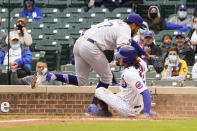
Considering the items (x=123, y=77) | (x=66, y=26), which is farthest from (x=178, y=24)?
(x=123, y=77)

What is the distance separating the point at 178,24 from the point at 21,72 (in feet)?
13.4

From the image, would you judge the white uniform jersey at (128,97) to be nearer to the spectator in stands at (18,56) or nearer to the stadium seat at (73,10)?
the spectator in stands at (18,56)

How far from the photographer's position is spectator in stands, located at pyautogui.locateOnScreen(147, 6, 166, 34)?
14.0m

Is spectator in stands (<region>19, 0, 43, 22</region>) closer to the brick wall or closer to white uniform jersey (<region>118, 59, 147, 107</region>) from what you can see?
the brick wall

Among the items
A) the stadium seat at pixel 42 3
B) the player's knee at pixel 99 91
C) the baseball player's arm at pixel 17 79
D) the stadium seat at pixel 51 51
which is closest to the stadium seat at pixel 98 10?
the stadium seat at pixel 42 3

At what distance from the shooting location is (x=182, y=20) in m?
14.5

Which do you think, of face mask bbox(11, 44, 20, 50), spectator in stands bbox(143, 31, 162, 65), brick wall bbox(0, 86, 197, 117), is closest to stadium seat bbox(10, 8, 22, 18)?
face mask bbox(11, 44, 20, 50)

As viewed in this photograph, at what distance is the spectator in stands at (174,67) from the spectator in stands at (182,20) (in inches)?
85.5

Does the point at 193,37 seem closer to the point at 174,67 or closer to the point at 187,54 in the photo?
the point at 187,54

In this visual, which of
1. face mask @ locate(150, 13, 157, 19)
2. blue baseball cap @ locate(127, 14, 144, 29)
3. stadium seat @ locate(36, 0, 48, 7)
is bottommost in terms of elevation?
blue baseball cap @ locate(127, 14, 144, 29)

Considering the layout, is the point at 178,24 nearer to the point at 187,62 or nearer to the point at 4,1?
the point at 187,62

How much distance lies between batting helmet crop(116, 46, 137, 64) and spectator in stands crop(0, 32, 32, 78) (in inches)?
154

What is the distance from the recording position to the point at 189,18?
14.3 metres

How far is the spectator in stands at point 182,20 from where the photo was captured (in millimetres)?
14148
